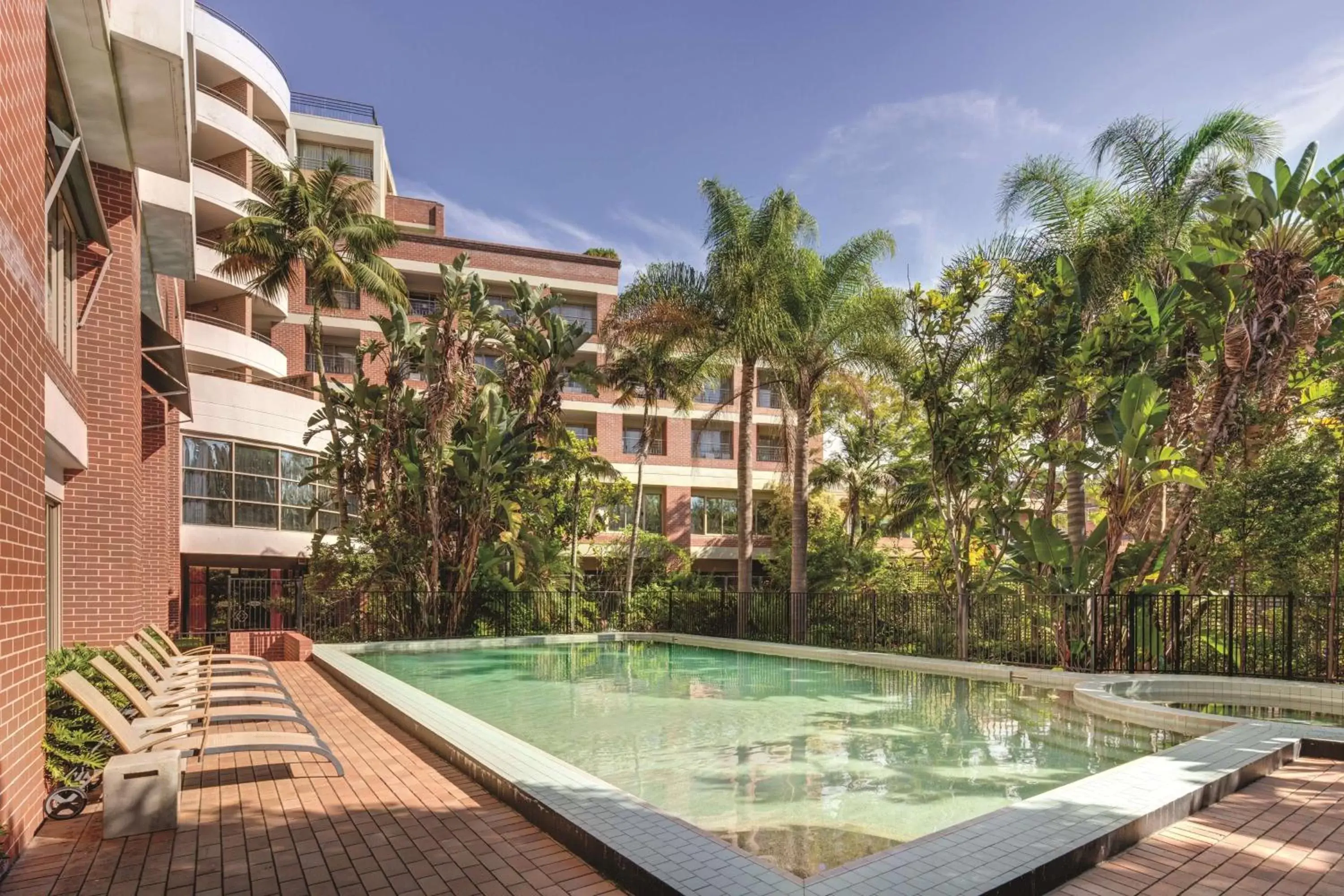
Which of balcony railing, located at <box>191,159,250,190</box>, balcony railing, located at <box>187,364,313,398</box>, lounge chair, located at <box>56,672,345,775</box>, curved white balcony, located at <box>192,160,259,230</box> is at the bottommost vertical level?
lounge chair, located at <box>56,672,345,775</box>

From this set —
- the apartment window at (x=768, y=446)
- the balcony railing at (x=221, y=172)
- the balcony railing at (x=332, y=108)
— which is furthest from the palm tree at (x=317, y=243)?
the apartment window at (x=768, y=446)

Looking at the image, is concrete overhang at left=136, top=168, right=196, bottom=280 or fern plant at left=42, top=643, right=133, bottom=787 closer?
fern plant at left=42, top=643, right=133, bottom=787

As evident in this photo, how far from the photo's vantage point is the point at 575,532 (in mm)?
25984

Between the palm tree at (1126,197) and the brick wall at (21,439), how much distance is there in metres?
15.9

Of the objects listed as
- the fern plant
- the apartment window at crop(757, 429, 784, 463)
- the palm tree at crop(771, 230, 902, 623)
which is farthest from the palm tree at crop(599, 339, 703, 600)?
the fern plant

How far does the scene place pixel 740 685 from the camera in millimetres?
13109

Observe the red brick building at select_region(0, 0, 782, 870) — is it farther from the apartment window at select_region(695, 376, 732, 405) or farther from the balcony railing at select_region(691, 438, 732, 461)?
the apartment window at select_region(695, 376, 732, 405)

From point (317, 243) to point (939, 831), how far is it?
65.9 ft

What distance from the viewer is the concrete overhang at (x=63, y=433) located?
6.83 metres

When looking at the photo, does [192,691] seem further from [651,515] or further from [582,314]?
[582,314]

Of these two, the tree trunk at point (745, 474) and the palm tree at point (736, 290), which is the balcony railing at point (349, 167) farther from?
the tree trunk at point (745, 474)

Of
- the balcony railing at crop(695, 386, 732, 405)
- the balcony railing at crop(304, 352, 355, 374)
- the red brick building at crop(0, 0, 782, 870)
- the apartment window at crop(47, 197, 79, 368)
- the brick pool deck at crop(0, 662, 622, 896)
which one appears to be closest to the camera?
the brick pool deck at crop(0, 662, 622, 896)

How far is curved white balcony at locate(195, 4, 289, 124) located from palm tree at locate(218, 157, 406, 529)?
23.1 feet

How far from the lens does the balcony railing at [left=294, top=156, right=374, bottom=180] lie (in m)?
36.2
